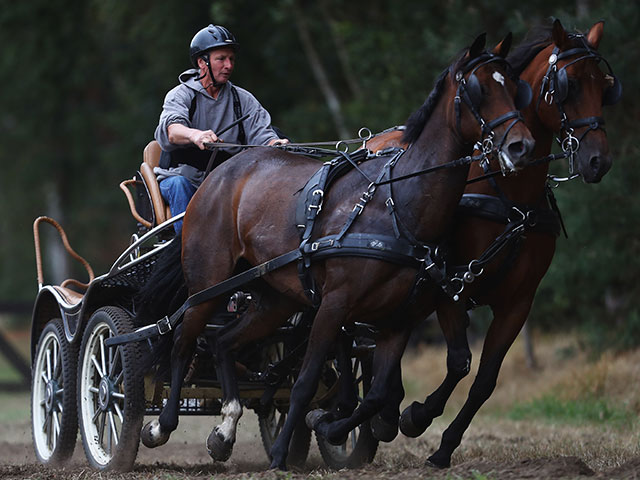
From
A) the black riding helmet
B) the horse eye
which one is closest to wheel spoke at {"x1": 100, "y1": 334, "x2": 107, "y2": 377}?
the black riding helmet

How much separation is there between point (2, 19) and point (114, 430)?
17.6 m

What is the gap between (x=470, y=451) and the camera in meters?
7.77

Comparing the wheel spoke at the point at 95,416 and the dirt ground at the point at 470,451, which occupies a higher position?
the wheel spoke at the point at 95,416

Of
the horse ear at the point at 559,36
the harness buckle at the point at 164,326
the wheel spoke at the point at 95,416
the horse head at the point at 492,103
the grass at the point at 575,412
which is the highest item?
the horse ear at the point at 559,36

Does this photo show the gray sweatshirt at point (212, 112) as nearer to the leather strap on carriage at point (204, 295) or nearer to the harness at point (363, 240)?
the leather strap on carriage at point (204, 295)

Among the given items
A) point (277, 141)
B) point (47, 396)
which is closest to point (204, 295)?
point (277, 141)

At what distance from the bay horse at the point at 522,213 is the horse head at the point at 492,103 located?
42cm

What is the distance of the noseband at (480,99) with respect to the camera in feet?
17.7

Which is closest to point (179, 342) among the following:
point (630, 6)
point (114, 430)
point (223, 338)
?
point (223, 338)

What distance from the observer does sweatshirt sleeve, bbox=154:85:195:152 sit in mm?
7031

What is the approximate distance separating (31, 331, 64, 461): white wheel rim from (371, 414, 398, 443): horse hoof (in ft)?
8.37

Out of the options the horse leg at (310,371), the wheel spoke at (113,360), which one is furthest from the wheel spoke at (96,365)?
the horse leg at (310,371)

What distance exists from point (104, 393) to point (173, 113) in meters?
2.02

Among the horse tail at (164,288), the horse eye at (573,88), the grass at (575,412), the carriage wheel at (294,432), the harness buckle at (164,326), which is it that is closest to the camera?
the horse eye at (573,88)
